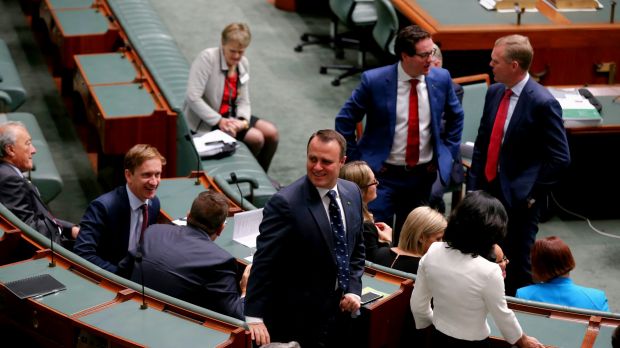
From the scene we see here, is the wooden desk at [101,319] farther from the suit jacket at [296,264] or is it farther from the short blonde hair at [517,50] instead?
the short blonde hair at [517,50]

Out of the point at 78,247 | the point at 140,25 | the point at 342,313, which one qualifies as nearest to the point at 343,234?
the point at 342,313

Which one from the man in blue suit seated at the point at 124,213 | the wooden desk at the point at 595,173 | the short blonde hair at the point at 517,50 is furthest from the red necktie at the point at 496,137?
the man in blue suit seated at the point at 124,213

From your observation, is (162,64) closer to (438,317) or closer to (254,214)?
(254,214)

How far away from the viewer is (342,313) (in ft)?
13.0

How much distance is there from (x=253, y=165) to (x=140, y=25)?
2220mm

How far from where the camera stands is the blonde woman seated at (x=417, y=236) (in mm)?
4578

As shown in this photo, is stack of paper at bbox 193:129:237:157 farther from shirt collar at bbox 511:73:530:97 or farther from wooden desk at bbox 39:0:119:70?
shirt collar at bbox 511:73:530:97

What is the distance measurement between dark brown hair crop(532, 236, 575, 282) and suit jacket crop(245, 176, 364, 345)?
1018mm

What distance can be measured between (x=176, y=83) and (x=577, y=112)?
109 inches

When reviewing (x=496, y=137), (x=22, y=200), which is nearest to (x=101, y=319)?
(x=22, y=200)

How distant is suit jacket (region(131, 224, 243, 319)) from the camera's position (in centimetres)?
428

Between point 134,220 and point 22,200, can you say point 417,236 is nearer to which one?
Answer: point 134,220

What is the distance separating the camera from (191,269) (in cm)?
429

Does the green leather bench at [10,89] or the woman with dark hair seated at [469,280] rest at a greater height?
the woman with dark hair seated at [469,280]
